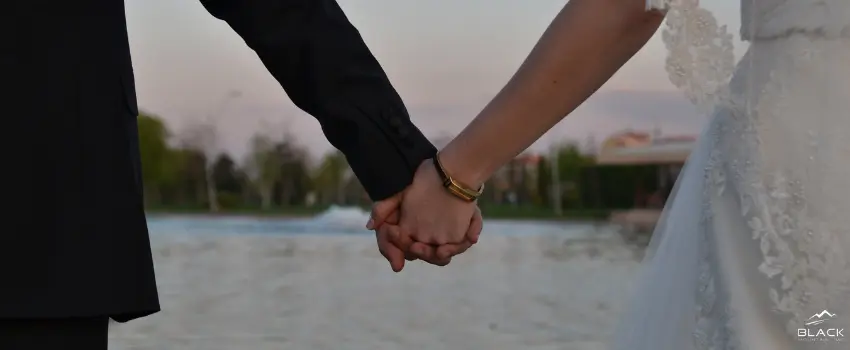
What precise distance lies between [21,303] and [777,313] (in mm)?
935

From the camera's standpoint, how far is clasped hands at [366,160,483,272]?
7.36 ft

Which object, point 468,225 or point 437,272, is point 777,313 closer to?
point 468,225

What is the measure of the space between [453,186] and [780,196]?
835mm

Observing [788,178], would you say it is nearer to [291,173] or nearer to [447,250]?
[447,250]

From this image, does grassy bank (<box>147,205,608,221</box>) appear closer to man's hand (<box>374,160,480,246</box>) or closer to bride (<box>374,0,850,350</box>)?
man's hand (<box>374,160,480,246</box>)

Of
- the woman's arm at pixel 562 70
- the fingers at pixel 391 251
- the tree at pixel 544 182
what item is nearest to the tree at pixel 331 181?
the tree at pixel 544 182

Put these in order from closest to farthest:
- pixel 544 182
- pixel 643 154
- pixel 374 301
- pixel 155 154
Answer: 1. pixel 374 301
2. pixel 643 154
3. pixel 544 182
4. pixel 155 154

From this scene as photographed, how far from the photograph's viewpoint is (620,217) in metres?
26.3

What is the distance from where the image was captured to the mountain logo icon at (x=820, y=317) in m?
1.43

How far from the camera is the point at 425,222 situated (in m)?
2.29

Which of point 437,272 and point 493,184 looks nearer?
point 437,272

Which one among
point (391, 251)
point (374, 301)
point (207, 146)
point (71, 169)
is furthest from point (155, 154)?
point (71, 169)

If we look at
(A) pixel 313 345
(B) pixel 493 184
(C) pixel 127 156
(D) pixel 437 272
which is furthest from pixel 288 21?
(B) pixel 493 184

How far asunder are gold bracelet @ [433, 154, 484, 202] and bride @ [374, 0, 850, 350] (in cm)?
62
